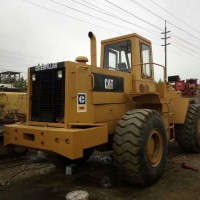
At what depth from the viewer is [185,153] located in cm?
880

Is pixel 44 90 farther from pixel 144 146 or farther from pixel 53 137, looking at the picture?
pixel 144 146

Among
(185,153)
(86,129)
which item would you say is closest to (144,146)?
(86,129)

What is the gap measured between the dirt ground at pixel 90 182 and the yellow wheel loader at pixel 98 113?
0.32m

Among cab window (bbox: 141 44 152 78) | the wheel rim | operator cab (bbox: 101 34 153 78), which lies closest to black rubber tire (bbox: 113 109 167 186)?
the wheel rim

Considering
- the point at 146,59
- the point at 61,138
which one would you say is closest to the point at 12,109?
the point at 146,59

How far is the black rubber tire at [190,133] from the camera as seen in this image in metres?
8.39

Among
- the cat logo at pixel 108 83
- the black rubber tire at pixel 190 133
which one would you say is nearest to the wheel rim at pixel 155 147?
the cat logo at pixel 108 83

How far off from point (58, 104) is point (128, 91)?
1936 millimetres

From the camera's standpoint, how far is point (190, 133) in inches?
329

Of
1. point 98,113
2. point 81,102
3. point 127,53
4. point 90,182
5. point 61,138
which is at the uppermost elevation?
point 127,53

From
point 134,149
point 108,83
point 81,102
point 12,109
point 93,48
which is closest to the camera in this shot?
point 134,149

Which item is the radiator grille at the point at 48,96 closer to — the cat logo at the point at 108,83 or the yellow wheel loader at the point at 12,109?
the cat logo at the point at 108,83

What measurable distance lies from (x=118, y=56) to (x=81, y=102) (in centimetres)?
219

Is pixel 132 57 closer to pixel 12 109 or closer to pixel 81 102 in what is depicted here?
pixel 81 102
